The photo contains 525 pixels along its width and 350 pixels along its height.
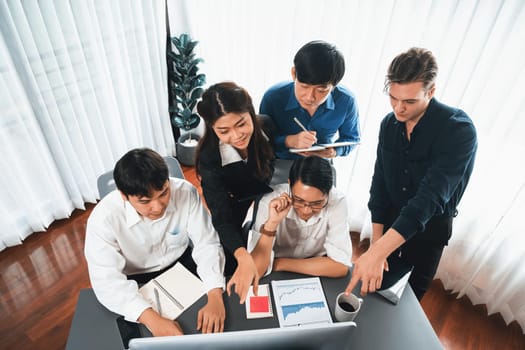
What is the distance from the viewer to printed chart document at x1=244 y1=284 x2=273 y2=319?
46.7 inches

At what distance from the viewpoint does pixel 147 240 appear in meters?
1.45

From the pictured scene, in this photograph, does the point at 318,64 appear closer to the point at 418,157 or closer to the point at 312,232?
the point at 418,157

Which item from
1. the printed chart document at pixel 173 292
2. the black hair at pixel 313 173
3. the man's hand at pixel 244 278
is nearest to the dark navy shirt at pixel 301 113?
the black hair at pixel 313 173

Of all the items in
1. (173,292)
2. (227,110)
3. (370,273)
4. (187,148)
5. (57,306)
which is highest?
(227,110)

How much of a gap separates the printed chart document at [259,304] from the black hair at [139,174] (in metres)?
0.55

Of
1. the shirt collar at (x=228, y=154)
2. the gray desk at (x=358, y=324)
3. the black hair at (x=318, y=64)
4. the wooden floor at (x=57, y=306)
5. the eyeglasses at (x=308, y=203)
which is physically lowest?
the wooden floor at (x=57, y=306)

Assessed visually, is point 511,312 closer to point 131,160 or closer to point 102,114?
point 131,160

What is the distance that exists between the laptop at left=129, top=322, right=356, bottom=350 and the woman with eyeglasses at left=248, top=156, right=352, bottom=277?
0.48m

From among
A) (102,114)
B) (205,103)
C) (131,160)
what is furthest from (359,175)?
(102,114)

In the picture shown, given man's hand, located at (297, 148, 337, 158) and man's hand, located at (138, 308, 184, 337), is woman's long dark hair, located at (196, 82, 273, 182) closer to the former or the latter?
man's hand, located at (297, 148, 337, 158)

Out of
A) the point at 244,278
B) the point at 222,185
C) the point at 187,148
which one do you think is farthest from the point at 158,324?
the point at 187,148

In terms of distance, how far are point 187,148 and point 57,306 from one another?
1870 mm

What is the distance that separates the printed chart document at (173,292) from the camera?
119 cm

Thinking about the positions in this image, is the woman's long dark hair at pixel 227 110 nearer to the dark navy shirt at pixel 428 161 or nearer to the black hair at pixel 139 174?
the black hair at pixel 139 174
